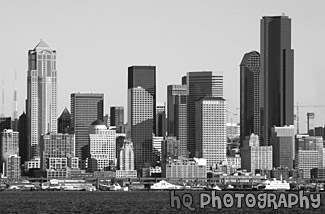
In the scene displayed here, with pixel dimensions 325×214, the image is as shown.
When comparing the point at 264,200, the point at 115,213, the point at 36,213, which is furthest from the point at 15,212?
the point at 264,200

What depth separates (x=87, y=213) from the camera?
137 m

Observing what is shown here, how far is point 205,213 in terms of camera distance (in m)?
128

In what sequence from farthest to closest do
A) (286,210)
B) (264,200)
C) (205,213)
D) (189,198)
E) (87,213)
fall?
(286,210) → (87,213) → (205,213) → (189,198) → (264,200)

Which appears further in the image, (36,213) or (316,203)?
(36,213)

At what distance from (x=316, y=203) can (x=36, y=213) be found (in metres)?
74.8

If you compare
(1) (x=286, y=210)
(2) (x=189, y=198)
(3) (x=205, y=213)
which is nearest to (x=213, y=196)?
(2) (x=189, y=198)

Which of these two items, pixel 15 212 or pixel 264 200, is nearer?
pixel 264 200

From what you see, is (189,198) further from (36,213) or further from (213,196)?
(36,213)

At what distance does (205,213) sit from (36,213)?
22781mm

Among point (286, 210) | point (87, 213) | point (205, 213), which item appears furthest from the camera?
point (286, 210)

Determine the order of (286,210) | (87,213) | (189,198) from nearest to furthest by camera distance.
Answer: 1. (189,198)
2. (87,213)
3. (286,210)

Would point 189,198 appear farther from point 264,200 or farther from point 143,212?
point 143,212

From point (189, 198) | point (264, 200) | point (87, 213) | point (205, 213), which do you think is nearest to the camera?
point (264, 200)

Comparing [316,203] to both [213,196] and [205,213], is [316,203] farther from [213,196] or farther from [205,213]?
[205,213]
